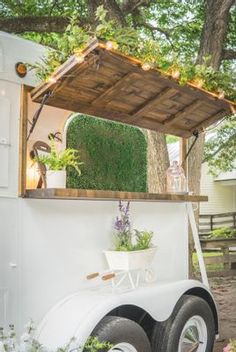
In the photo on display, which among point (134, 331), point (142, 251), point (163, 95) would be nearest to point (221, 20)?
point (163, 95)

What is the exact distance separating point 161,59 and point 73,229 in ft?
4.00

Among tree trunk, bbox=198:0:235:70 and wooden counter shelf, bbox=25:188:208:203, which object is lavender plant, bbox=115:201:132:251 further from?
tree trunk, bbox=198:0:235:70

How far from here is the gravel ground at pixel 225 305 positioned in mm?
5363

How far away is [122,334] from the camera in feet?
9.09

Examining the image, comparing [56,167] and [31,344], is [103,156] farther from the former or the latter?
[31,344]

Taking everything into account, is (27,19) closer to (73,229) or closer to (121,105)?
(121,105)

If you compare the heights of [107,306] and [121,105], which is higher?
[121,105]

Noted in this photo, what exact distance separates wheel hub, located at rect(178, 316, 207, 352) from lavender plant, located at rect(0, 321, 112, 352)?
1.01 metres

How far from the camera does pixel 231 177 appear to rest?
1597cm

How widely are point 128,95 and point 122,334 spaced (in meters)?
1.65

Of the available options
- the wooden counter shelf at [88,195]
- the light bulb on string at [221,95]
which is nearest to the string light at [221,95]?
the light bulb on string at [221,95]

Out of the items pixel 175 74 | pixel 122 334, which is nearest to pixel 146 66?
pixel 175 74

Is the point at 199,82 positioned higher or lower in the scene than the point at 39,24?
lower

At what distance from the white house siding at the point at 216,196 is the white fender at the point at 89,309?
13.8 meters
